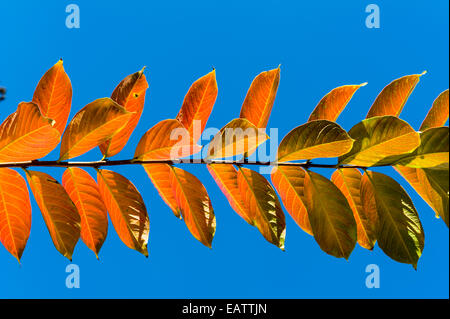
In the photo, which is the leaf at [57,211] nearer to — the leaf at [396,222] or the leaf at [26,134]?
the leaf at [26,134]

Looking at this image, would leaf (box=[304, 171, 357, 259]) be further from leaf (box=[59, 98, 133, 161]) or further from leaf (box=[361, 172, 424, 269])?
leaf (box=[59, 98, 133, 161])

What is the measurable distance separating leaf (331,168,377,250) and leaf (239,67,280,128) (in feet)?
0.59

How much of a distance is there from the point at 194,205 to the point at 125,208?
0.12 metres

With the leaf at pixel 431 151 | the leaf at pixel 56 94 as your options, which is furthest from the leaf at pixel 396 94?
the leaf at pixel 56 94

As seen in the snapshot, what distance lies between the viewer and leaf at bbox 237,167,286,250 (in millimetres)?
725

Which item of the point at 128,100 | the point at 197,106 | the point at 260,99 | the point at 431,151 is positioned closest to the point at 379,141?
the point at 431,151

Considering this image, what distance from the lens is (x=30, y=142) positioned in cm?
65

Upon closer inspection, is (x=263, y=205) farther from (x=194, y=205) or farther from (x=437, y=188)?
(x=437, y=188)

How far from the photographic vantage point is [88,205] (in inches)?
28.5

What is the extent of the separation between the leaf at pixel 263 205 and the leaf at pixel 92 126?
24cm

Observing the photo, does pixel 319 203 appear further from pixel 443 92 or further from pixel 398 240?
pixel 443 92

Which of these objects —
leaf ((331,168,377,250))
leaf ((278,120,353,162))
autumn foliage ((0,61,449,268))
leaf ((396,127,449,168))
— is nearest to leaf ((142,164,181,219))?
autumn foliage ((0,61,449,268))

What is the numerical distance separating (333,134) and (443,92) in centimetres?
23

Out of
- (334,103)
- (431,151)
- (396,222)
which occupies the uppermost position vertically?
(334,103)
